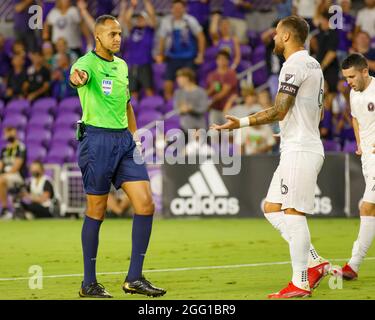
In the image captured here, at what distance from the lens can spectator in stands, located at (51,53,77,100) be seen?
73.5 ft

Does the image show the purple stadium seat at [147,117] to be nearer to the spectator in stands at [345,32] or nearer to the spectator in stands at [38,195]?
the spectator in stands at [38,195]

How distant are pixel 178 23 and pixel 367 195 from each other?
11.7 m

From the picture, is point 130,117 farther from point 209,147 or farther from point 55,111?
point 55,111

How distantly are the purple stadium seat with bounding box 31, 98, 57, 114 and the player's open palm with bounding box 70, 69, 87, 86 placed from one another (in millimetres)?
13938

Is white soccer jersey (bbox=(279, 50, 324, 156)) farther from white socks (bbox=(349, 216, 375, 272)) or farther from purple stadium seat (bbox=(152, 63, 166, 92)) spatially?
purple stadium seat (bbox=(152, 63, 166, 92))

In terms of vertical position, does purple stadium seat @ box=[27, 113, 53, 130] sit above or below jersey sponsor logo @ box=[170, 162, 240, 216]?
above

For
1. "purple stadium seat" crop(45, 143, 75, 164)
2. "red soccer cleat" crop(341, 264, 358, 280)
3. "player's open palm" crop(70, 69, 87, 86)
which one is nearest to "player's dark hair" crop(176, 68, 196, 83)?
"purple stadium seat" crop(45, 143, 75, 164)

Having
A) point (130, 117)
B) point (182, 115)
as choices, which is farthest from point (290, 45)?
point (182, 115)

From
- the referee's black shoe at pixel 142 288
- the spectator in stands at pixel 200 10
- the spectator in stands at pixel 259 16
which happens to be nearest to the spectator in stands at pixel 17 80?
the spectator in stands at pixel 200 10

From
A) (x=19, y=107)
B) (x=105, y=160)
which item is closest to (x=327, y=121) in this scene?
(x=19, y=107)

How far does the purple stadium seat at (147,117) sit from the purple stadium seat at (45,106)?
92.6 inches

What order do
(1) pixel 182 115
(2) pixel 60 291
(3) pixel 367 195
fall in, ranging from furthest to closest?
(1) pixel 182 115, (3) pixel 367 195, (2) pixel 60 291

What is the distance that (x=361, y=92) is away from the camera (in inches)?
407

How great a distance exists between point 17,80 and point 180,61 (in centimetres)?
427
